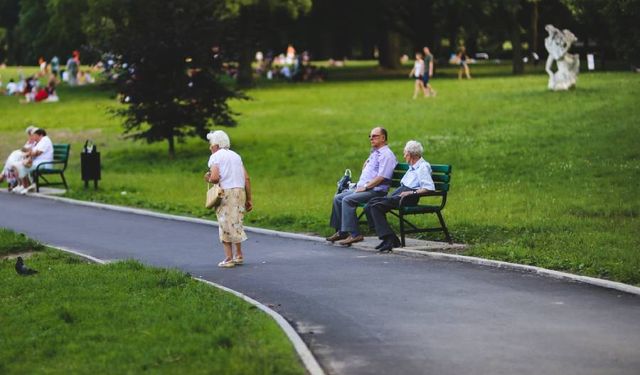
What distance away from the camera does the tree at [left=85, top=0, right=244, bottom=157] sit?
33.8m

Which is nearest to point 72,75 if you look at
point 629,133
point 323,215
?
point 629,133

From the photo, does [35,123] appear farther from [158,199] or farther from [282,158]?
[158,199]

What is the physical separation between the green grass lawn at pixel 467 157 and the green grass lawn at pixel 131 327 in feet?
14.4

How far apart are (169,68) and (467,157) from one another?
1000cm

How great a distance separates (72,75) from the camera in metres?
71.4

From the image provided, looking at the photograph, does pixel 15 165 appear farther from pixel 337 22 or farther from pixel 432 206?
pixel 337 22

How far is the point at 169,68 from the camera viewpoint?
113 feet

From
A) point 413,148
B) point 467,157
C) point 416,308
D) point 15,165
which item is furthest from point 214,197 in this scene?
point 467,157

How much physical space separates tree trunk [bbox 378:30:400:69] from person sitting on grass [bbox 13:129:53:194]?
4860 cm

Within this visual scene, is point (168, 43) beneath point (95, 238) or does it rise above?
above

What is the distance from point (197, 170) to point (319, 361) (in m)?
22.3

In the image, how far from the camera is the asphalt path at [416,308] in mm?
9203

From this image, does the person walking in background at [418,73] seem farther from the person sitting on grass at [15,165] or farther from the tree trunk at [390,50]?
the tree trunk at [390,50]

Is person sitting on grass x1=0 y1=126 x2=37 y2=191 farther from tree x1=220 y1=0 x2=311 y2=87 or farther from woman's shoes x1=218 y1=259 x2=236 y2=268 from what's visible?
tree x1=220 y1=0 x2=311 y2=87
